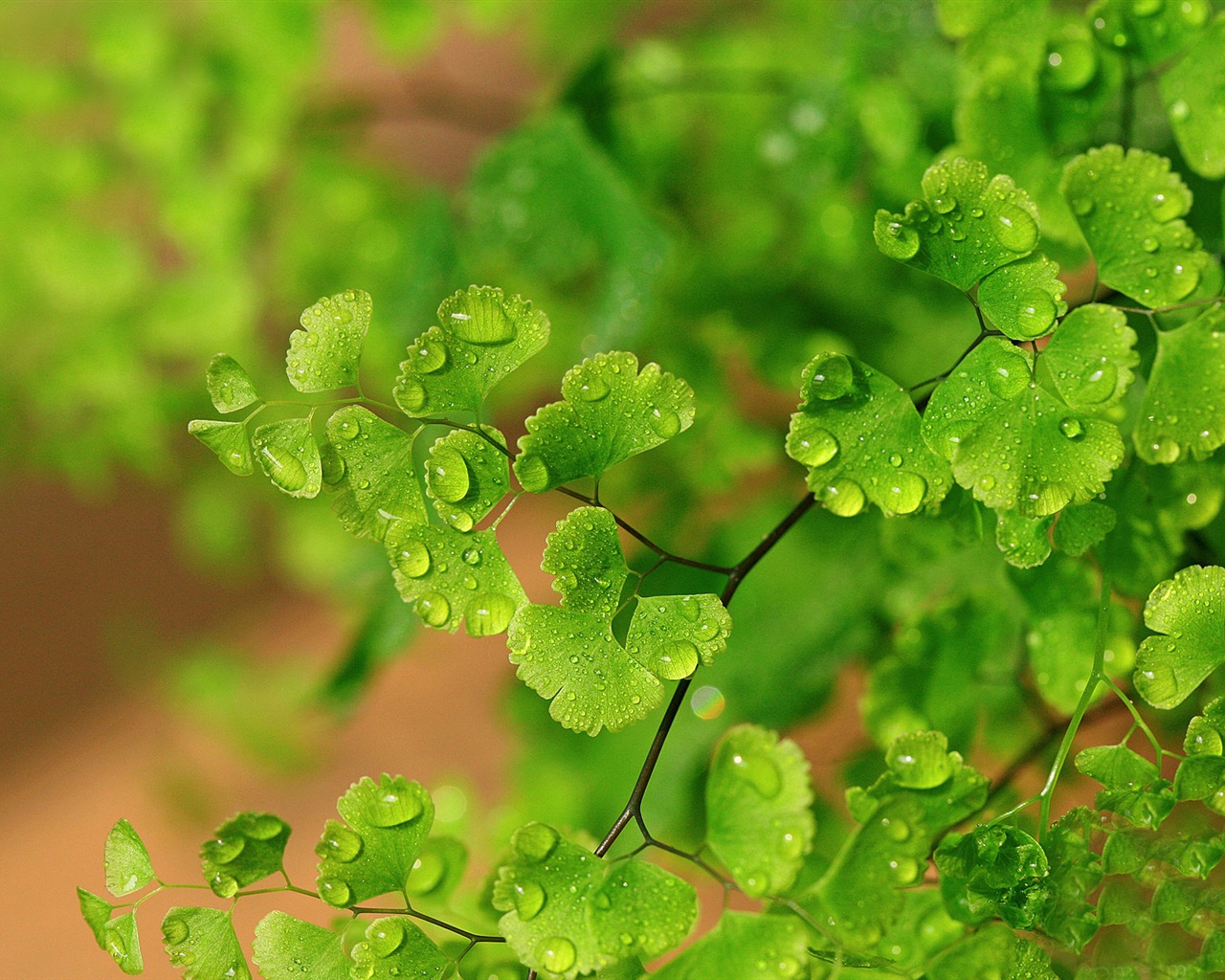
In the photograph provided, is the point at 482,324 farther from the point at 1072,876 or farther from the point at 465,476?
the point at 1072,876

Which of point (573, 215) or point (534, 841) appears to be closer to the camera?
point (534, 841)

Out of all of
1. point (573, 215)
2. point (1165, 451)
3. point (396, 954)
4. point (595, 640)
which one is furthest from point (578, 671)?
point (573, 215)

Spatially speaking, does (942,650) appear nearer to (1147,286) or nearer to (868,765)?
(868,765)

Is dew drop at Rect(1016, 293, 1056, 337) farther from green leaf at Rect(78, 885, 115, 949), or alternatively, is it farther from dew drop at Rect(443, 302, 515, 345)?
green leaf at Rect(78, 885, 115, 949)

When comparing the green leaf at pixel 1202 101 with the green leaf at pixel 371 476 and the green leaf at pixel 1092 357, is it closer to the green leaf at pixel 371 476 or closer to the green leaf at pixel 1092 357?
the green leaf at pixel 1092 357

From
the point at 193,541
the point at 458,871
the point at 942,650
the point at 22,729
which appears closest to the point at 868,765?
the point at 942,650

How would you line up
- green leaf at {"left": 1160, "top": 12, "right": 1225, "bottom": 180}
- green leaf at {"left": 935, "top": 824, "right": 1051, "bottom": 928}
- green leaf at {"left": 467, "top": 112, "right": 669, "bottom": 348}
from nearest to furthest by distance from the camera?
green leaf at {"left": 935, "top": 824, "right": 1051, "bottom": 928}, green leaf at {"left": 1160, "top": 12, "right": 1225, "bottom": 180}, green leaf at {"left": 467, "top": 112, "right": 669, "bottom": 348}

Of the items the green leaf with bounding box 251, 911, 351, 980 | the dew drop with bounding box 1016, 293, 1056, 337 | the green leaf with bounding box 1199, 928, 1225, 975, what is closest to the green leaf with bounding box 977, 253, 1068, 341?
the dew drop with bounding box 1016, 293, 1056, 337
